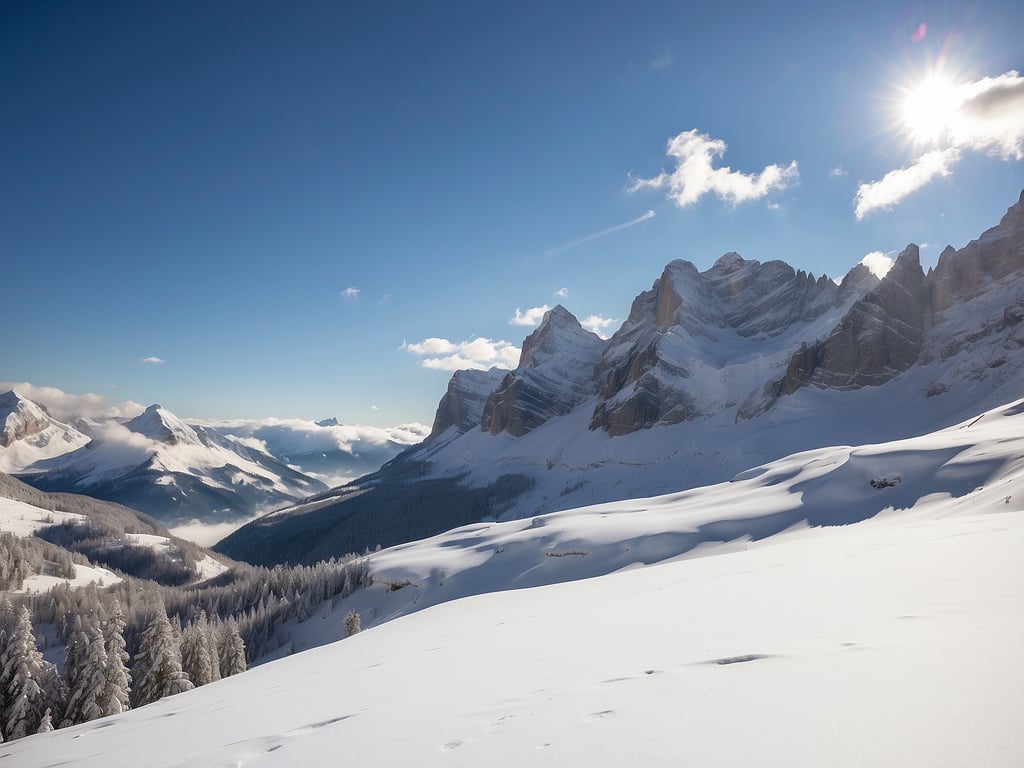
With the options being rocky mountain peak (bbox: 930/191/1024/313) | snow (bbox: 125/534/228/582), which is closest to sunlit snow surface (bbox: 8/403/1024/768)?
snow (bbox: 125/534/228/582)

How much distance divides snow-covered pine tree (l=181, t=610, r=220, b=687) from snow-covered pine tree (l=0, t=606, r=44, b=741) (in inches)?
401

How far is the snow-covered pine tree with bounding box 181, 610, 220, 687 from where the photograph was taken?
125 feet

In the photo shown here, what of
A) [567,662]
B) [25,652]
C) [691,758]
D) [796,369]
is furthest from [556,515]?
[796,369]

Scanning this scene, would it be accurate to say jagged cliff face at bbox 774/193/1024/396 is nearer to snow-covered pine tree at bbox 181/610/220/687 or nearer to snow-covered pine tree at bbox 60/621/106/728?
snow-covered pine tree at bbox 181/610/220/687

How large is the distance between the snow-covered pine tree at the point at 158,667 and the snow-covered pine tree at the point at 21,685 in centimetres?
551

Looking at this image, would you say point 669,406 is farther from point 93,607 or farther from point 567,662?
point 567,662

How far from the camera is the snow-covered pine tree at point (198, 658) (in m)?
38.1

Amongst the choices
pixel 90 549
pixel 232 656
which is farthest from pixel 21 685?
pixel 90 549

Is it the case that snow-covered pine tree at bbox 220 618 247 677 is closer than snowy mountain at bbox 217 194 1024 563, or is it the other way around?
snow-covered pine tree at bbox 220 618 247 677

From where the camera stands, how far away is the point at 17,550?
94.6 meters

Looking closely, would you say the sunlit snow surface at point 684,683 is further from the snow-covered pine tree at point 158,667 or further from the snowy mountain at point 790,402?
the snowy mountain at point 790,402

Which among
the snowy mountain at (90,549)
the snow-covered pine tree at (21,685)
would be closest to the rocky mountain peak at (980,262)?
the snow-covered pine tree at (21,685)

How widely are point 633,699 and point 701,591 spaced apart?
8882 mm

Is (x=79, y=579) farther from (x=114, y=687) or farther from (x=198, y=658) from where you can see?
(x=114, y=687)
